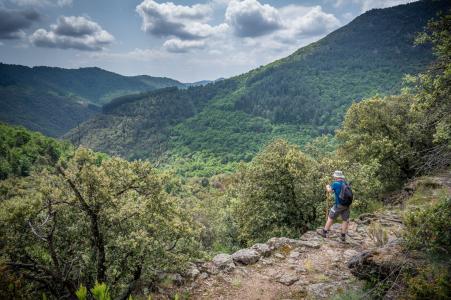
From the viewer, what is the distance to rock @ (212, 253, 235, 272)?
1263cm

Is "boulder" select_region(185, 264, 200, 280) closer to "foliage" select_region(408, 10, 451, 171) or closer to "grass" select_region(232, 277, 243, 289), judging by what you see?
→ "grass" select_region(232, 277, 243, 289)

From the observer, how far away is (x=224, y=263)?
12930 mm

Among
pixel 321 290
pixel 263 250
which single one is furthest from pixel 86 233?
pixel 321 290

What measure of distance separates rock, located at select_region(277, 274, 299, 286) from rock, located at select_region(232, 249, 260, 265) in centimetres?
183

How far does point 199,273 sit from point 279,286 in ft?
11.0

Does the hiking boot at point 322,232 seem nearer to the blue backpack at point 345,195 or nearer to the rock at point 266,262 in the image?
the blue backpack at point 345,195

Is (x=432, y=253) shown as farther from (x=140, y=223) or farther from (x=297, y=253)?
(x=140, y=223)

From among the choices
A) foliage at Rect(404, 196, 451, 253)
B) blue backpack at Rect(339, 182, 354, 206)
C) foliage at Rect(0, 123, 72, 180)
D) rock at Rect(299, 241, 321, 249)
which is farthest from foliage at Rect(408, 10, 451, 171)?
foliage at Rect(0, 123, 72, 180)

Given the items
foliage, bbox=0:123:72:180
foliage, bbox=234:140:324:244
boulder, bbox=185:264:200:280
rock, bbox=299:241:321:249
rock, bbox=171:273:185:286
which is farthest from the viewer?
foliage, bbox=0:123:72:180

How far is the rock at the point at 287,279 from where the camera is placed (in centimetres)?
1102

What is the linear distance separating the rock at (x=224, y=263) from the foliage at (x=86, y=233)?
1.67 m

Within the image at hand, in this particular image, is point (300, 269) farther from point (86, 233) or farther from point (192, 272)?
point (86, 233)

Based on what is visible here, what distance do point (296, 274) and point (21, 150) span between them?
524ft

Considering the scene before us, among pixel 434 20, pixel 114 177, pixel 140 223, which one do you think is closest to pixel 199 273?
pixel 140 223
